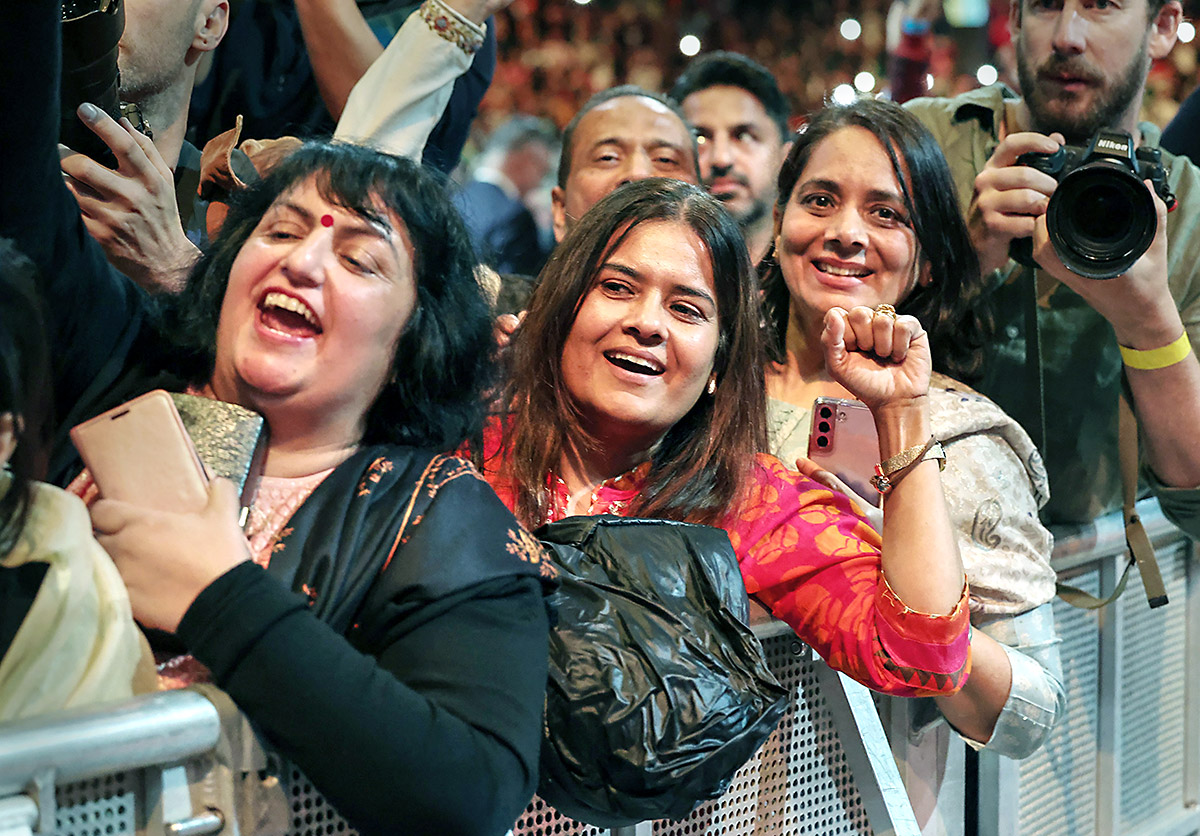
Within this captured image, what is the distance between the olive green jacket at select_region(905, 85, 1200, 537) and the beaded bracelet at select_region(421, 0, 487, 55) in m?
0.98

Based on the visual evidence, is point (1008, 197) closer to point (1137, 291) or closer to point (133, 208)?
point (1137, 291)

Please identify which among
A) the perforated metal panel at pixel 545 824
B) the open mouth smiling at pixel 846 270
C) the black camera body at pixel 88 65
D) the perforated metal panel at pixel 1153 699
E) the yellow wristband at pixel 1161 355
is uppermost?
the black camera body at pixel 88 65

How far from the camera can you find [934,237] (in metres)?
2.03

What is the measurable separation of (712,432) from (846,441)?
0.70 ft

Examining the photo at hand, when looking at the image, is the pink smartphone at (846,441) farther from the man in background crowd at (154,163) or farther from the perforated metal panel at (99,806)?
the perforated metal panel at (99,806)

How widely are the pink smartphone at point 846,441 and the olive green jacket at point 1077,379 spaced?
0.52 meters

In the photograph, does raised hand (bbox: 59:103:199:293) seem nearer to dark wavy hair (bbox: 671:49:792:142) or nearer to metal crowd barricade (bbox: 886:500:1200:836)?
metal crowd barricade (bbox: 886:500:1200:836)

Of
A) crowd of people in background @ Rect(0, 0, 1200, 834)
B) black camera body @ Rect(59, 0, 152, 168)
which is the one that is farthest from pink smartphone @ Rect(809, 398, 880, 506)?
black camera body @ Rect(59, 0, 152, 168)

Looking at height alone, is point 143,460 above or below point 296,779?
above

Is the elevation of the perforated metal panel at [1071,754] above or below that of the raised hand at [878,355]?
below

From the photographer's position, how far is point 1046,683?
1688 millimetres

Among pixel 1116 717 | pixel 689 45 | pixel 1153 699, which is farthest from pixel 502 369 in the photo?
pixel 689 45

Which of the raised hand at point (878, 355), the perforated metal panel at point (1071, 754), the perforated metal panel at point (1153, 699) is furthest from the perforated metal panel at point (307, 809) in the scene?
the perforated metal panel at point (1153, 699)

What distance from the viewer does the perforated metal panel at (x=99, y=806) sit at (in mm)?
973
